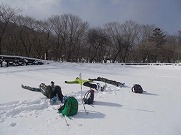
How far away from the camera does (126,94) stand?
554 inches

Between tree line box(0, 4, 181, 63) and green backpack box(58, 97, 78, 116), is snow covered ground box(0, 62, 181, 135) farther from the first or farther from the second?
tree line box(0, 4, 181, 63)

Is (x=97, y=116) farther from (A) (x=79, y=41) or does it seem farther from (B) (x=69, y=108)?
(A) (x=79, y=41)

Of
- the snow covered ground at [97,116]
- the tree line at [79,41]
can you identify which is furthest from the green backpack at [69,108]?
the tree line at [79,41]

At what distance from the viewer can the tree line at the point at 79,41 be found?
54531 mm

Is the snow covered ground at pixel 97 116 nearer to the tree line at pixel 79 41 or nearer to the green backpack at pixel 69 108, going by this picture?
the green backpack at pixel 69 108

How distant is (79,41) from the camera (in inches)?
2438

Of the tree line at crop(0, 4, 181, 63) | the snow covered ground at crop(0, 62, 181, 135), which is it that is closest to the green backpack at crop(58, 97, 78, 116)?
the snow covered ground at crop(0, 62, 181, 135)

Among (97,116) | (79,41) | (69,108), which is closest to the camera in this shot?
(69,108)

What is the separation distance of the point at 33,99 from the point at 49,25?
4877cm

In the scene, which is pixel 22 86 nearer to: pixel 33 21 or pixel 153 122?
pixel 153 122

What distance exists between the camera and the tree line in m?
54.5

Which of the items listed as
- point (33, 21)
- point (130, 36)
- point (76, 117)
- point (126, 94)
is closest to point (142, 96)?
point (126, 94)

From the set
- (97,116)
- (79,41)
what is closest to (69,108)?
(97,116)

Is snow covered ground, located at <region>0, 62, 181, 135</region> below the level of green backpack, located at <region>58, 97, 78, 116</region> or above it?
below
